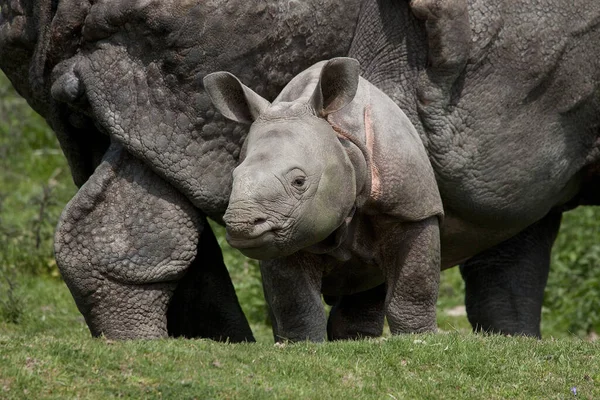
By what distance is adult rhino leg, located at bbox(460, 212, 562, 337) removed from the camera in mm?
9719

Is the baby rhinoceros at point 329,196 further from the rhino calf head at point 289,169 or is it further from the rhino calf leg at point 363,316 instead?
the rhino calf leg at point 363,316

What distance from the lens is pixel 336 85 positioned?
7.25 m

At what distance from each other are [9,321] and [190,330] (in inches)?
82.8

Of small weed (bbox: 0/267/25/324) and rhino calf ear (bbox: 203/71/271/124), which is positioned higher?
rhino calf ear (bbox: 203/71/271/124)

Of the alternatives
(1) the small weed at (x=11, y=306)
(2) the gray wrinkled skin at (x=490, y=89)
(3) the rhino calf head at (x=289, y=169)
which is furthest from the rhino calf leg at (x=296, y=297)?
(1) the small weed at (x=11, y=306)

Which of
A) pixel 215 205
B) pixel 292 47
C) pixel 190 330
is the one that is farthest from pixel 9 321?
pixel 292 47

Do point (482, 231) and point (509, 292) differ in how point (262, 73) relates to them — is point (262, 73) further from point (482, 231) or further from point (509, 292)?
point (509, 292)

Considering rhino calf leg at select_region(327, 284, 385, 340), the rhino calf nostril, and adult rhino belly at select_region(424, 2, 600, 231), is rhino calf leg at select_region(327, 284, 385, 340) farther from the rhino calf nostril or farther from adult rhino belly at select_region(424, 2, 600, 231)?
the rhino calf nostril

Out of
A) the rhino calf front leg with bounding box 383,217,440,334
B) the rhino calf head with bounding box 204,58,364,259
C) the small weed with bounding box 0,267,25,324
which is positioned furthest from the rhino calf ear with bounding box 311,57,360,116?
the small weed with bounding box 0,267,25,324

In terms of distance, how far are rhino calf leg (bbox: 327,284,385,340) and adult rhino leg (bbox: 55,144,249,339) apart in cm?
119

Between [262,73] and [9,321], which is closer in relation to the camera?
[262,73]

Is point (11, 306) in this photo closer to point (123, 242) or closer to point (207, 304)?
point (207, 304)

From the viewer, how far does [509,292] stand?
9758 millimetres

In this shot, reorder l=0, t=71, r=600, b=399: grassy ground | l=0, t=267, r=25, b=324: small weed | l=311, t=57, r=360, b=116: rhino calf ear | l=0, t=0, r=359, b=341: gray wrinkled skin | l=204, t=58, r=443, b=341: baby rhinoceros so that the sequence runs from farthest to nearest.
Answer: l=0, t=267, r=25, b=324: small weed → l=0, t=0, r=359, b=341: gray wrinkled skin → l=311, t=57, r=360, b=116: rhino calf ear → l=204, t=58, r=443, b=341: baby rhinoceros → l=0, t=71, r=600, b=399: grassy ground
